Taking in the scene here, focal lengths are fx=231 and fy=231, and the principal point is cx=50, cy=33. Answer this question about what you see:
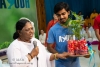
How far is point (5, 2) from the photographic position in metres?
5.80

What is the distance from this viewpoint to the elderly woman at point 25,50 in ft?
6.70

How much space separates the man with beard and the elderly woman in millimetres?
337

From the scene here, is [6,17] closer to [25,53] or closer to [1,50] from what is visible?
[1,50]

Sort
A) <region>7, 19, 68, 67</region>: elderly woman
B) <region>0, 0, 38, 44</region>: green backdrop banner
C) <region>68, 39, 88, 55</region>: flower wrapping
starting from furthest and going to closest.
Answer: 1. <region>0, 0, 38, 44</region>: green backdrop banner
2. <region>68, 39, 88, 55</region>: flower wrapping
3. <region>7, 19, 68, 67</region>: elderly woman

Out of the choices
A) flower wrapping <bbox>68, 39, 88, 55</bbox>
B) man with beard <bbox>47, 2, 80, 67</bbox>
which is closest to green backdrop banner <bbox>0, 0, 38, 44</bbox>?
man with beard <bbox>47, 2, 80, 67</bbox>

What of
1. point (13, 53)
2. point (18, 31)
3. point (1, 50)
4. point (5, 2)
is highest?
point (5, 2)

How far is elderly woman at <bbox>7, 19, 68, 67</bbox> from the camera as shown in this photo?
2.04 metres

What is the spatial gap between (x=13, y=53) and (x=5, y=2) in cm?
397

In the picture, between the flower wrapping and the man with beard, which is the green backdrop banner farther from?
the flower wrapping

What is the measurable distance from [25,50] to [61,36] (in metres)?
0.58

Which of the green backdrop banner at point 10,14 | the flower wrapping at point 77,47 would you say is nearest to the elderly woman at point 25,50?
the flower wrapping at point 77,47

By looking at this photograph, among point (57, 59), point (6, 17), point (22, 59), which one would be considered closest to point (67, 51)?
point (57, 59)

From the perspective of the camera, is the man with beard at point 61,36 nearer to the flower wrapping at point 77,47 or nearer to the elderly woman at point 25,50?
the flower wrapping at point 77,47

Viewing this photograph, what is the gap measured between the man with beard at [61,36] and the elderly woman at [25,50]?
0.34 m
